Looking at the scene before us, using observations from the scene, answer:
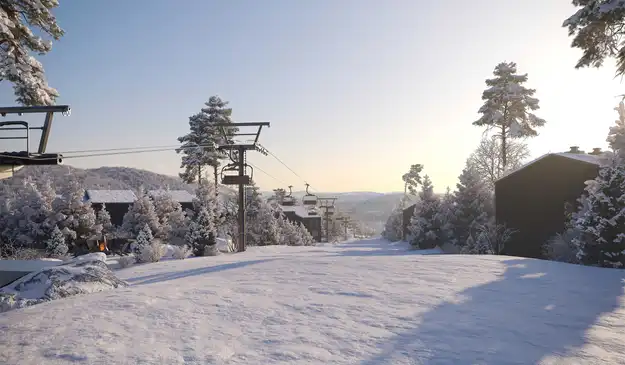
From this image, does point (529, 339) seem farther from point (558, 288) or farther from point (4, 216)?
point (4, 216)

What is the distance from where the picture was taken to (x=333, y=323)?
528cm

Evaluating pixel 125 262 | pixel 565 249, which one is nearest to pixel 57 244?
pixel 125 262

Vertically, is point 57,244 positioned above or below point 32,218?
below

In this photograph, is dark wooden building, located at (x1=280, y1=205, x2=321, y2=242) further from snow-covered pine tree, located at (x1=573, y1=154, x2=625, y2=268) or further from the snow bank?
snow-covered pine tree, located at (x1=573, y1=154, x2=625, y2=268)

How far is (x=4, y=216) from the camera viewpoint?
121 ft

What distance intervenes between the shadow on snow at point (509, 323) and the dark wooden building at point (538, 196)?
59.5ft

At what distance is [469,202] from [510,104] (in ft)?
29.4

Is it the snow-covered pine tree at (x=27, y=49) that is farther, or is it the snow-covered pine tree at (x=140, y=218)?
the snow-covered pine tree at (x=140, y=218)

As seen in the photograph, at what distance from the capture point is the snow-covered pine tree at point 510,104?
33438 mm

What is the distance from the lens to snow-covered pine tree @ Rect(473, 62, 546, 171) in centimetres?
3344

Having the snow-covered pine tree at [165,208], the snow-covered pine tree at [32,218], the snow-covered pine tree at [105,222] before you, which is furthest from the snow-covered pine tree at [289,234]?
the snow-covered pine tree at [32,218]

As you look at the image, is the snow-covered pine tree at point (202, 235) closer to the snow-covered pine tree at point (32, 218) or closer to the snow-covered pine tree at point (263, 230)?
the snow-covered pine tree at point (32, 218)

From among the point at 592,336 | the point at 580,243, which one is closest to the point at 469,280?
the point at 592,336

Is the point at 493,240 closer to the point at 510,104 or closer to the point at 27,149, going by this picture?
the point at 510,104
